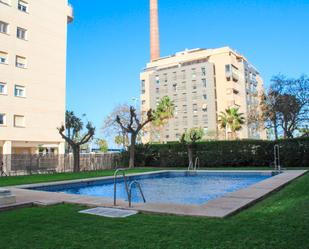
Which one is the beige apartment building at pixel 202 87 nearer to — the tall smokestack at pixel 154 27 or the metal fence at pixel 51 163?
the tall smokestack at pixel 154 27

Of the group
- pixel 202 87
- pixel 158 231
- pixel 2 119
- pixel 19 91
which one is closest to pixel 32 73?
pixel 19 91

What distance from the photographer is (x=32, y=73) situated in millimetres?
30641

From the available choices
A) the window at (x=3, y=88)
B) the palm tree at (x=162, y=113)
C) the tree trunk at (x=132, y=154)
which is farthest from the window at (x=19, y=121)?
the palm tree at (x=162, y=113)

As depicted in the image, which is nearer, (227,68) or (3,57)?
(3,57)

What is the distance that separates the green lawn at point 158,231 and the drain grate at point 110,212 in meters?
0.29

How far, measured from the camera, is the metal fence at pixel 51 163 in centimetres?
2198

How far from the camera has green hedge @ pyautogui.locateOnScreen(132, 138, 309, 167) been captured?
22.2 metres

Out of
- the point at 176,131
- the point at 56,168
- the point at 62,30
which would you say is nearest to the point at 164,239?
the point at 56,168

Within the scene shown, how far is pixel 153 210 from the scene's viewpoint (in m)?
6.41

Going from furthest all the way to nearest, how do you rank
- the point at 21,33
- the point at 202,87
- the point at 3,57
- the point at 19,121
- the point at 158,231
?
the point at 202,87 < the point at 21,33 < the point at 19,121 < the point at 3,57 < the point at 158,231

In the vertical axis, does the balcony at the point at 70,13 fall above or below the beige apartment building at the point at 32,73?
above

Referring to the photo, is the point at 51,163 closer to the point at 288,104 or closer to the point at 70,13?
the point at 70,13

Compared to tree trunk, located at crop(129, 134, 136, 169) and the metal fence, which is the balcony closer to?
the metal fence

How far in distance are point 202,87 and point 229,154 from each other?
51.4 meters
